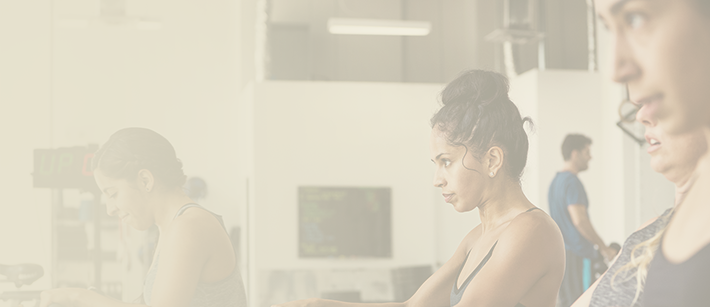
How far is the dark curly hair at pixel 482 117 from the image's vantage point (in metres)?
0.75

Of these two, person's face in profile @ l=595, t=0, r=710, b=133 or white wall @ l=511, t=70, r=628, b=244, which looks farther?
white wall @ l=511, t=70, r=628, b=244

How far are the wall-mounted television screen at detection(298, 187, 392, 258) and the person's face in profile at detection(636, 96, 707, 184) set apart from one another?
1122mm

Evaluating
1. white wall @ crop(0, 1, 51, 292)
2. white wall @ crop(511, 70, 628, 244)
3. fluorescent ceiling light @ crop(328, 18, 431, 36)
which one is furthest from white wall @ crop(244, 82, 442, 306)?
fluorescent ceiling light @ crop(328, 18, 431, 36)

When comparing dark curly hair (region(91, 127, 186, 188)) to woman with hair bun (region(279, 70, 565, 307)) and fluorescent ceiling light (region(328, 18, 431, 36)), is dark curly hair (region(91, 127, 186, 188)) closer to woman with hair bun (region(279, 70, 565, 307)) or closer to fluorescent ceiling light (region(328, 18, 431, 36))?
woman with hair bun (region(279, 70, 565, 307))

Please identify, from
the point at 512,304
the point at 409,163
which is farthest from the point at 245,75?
the point at 512,304

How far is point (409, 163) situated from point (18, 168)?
694mm

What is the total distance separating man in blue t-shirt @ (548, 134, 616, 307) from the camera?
1034 millimetres

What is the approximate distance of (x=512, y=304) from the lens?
71 cm

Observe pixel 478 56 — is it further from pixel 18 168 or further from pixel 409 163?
pixel 18 168

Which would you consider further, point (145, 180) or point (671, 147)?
point (145, 180)

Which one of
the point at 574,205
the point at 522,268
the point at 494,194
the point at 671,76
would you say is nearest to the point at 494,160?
the point at 494,194

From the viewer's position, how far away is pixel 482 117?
747mm

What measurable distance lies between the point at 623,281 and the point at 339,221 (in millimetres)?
2149

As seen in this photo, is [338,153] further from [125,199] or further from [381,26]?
[381,26]
